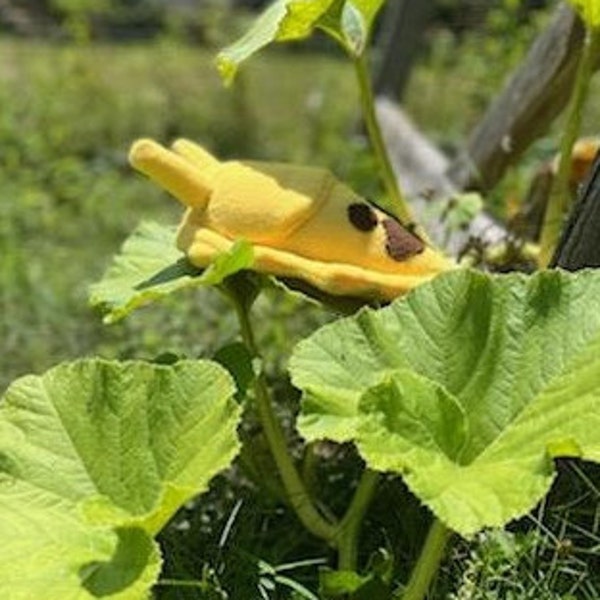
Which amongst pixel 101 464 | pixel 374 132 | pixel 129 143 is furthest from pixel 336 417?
pixel 129 143

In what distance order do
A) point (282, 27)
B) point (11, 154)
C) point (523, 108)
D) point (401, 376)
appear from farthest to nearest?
point (11, 154)
point (523, 108)
point (282, 27)
point (401, 376)

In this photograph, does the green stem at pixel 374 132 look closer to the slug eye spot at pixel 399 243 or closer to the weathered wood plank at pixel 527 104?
the slug eye spot at pixel 399 243

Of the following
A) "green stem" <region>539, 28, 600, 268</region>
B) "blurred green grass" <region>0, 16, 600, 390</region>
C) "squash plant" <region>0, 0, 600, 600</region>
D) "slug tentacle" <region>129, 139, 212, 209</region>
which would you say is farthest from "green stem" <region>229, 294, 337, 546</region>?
"blurred green grass" <region>0, 16, 600, 390</region>

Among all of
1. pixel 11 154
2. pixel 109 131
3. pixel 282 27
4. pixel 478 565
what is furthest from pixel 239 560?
pixel 109 131

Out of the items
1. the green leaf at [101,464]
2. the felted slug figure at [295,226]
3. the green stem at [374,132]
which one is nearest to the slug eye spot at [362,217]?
the felted slug figure at [295,226]

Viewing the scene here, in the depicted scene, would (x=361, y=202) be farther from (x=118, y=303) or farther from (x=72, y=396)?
(x=72, y=396)

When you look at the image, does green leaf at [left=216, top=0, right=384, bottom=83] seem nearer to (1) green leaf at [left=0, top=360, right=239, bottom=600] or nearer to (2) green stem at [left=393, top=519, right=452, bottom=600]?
(1) green leaf at [left=0, top=360, right=239, bottom=600]
